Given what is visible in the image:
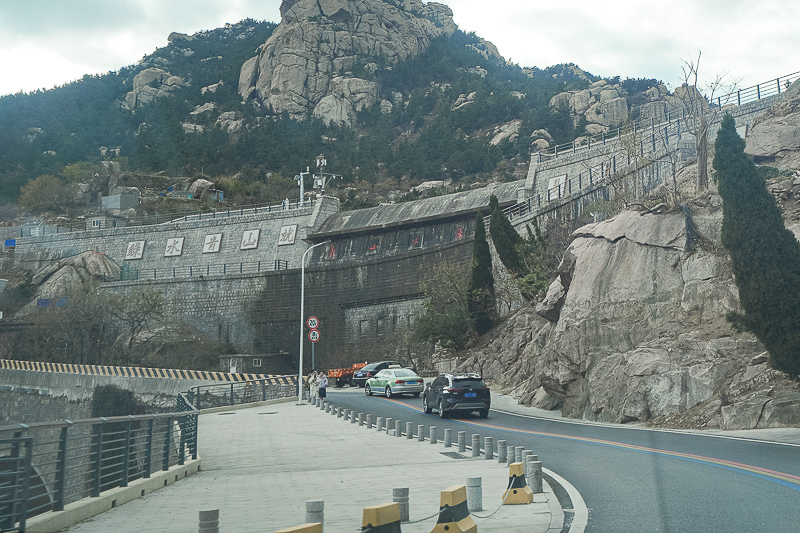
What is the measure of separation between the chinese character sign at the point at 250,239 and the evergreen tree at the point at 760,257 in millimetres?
52113

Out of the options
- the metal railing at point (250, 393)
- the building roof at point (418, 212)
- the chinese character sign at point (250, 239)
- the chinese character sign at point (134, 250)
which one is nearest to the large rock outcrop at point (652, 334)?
the metal railing at point (250, 393)

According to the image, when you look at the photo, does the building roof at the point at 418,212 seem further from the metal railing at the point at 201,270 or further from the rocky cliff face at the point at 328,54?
the rocky cliff face at the point at 328,54

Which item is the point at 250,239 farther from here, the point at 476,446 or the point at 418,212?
the point at 476,446

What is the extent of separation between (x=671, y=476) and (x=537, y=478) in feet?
8.65

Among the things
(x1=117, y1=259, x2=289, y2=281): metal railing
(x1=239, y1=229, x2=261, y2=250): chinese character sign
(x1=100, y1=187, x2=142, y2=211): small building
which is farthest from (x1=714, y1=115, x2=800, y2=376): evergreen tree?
(x1=100, y1=187, x2=142, y2=211): small building

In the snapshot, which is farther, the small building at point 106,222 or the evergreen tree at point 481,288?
the small building at point 106,222

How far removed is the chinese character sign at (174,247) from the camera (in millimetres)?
70062

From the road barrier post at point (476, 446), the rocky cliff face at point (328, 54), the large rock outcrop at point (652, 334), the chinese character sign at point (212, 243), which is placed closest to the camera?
the road barrier post at point (476, 446)

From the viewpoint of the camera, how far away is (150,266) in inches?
2778

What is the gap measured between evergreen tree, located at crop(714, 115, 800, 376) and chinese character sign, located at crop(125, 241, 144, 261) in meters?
61.8

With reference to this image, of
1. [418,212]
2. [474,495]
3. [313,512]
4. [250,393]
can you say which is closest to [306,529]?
[313,512]

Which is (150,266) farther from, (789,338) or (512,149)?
(789,338)

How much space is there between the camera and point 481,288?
44.3 m

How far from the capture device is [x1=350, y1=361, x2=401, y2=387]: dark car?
42938mm
